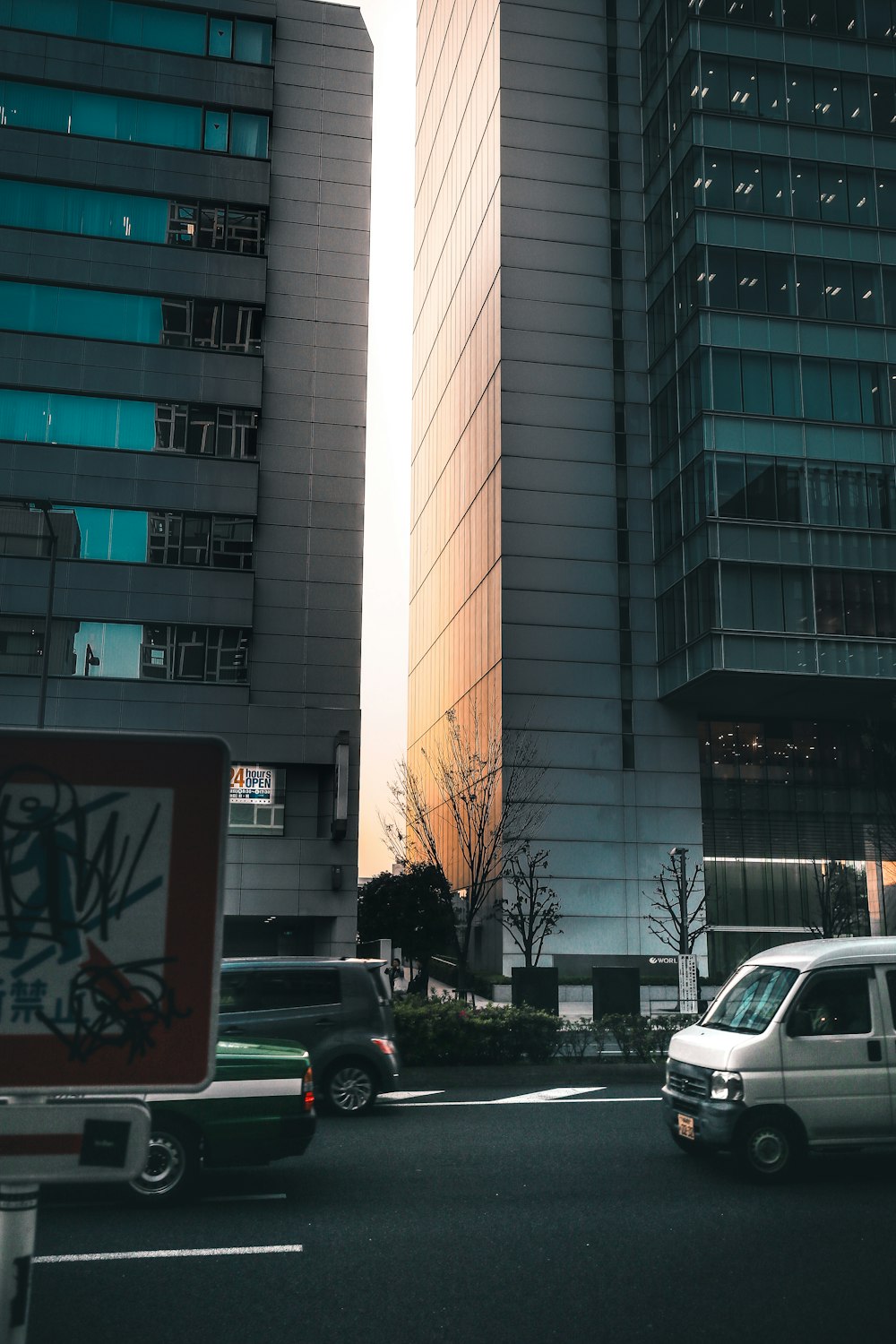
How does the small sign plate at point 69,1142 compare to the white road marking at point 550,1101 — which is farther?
the white road marking at point 550,1101

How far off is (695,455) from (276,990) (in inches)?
1319

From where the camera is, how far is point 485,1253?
845 centimetres

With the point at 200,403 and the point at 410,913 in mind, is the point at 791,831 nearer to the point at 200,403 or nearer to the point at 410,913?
the point at 410,913

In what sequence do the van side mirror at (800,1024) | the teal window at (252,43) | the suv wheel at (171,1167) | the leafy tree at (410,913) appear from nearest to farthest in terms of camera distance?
the suv wheel at (171,1167)
the van side mirror at (800,1024)
the teal window at (252,43)
the leafy tree at (410,913)

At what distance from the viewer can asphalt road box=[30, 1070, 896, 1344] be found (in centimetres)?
697

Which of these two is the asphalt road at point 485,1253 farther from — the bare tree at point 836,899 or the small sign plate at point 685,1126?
the bare tree at point 836,899

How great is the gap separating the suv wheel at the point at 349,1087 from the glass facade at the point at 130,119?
3298cm

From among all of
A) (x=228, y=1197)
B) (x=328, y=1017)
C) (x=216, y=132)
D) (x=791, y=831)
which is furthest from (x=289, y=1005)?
(x=791, y=831)

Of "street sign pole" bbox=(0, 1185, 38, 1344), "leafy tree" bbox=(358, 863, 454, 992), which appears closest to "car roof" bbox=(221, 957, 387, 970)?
"street sign pole" bbox=(0, 1185, 38, 1344)

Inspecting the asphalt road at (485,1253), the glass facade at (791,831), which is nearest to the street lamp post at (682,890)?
the glass facade at (791,831)

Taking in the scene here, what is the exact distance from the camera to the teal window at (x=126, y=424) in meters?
35.9

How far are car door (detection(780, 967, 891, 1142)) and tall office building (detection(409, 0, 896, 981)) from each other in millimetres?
30223

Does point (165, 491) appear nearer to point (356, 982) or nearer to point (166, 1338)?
point (356, 982)

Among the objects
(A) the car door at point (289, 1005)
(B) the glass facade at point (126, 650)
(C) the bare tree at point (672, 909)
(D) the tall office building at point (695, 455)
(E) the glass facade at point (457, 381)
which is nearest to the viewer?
(A) the car door at point (289, 1005)
